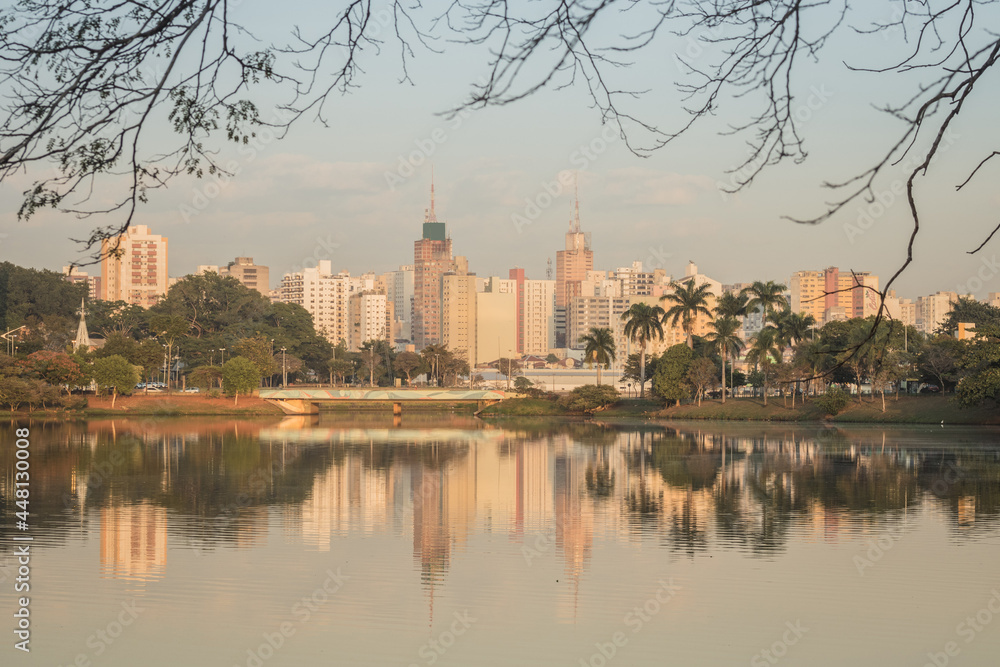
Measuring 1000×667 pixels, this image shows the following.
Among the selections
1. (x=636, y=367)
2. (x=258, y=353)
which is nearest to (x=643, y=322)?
(x=636, y=367)

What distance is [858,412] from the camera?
231ft

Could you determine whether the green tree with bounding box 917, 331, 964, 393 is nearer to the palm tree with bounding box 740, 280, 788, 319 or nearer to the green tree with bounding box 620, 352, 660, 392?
the palm tree with bounding box 740, 280, 788, 319

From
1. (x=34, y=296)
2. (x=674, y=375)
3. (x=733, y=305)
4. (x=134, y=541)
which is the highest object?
(x=34, y=296)

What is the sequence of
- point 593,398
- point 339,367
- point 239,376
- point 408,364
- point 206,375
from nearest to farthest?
point 593,398 → point 239,376 → point 206,375 → point 339,367 → point 408,364

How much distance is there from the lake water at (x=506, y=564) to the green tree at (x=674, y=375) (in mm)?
40671

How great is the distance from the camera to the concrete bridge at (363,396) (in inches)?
3428

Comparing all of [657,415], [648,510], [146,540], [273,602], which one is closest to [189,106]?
[273,602]

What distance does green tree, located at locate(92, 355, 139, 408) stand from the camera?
7669cm

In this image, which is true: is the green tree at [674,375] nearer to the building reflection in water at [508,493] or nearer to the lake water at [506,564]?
the building reflection in water at [508,493]

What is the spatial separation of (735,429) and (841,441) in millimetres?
12493

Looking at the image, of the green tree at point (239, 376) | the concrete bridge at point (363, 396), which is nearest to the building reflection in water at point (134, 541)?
the green tree at point (239, 376)

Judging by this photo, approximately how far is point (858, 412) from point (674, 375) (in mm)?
13563

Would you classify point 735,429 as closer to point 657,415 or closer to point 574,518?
point 657,415

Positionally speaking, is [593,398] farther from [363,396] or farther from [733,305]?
[363,396]
